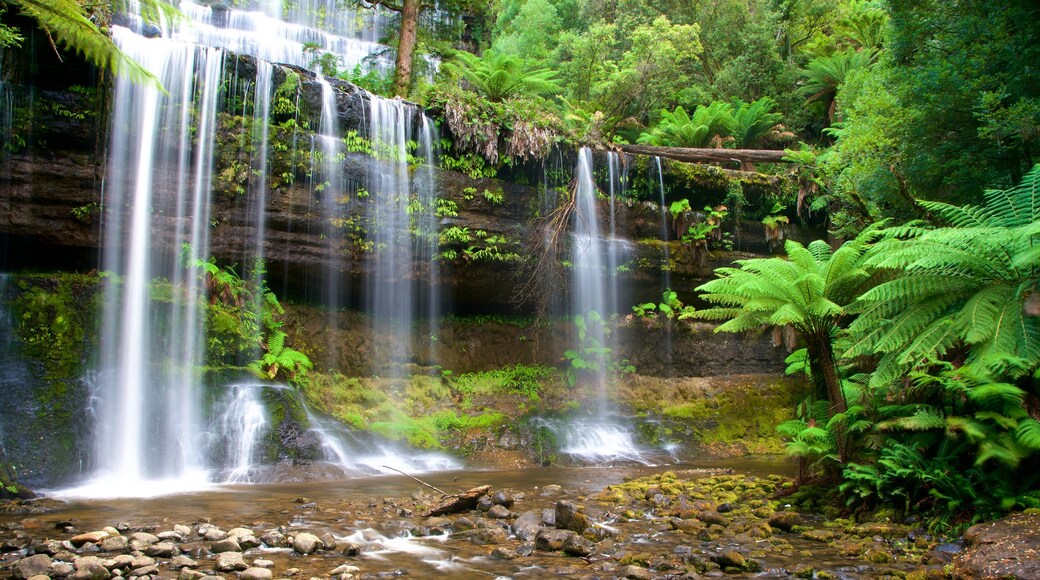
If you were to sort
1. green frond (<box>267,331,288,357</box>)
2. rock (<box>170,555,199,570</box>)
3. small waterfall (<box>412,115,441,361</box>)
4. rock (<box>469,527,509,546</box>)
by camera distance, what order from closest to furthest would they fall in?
1. rock (<box>170,555,199,570</box>)
2. rock (<box>469,527,509,546</box>)
3. green frond (<box>267,331,288,357</box>)
4. small waterfall (<box>412,115,441,361</box>)

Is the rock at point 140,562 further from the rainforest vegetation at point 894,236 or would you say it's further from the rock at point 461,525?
the rainforest vegetation at point 894,236

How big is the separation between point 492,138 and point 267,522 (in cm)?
901

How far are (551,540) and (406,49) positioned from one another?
1253 centimetres

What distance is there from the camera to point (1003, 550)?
13.6 feet

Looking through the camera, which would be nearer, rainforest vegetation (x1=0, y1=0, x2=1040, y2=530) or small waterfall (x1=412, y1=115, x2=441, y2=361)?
rainforest vegetation (x1=0, y1=0, x2=1040, y2=530)

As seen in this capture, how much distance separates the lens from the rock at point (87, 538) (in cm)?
466

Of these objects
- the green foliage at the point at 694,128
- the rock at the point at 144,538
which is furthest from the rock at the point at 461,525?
the green foliage at the point at 694,128

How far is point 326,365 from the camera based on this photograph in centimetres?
1213

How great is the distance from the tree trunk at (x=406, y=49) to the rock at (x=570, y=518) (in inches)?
434

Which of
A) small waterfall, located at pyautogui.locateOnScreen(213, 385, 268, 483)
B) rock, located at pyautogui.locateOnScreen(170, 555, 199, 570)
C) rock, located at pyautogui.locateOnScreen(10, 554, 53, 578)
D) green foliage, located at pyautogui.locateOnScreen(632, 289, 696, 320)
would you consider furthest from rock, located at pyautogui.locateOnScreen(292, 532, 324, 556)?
green foliage, located at pyautogui.locateOnScreen(632, 289, 696, 320)

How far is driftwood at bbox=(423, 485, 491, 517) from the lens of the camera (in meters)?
6.13

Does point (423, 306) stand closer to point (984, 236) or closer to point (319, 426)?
point (319, 426)

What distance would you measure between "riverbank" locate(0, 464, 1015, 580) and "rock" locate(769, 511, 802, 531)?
12 mm

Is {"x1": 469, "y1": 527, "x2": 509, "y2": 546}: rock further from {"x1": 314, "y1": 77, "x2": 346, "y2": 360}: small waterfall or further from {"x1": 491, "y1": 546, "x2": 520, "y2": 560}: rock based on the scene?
{"x1": 314, "y1": 77, "x2": 346, "y2": 360}: small waterfall
